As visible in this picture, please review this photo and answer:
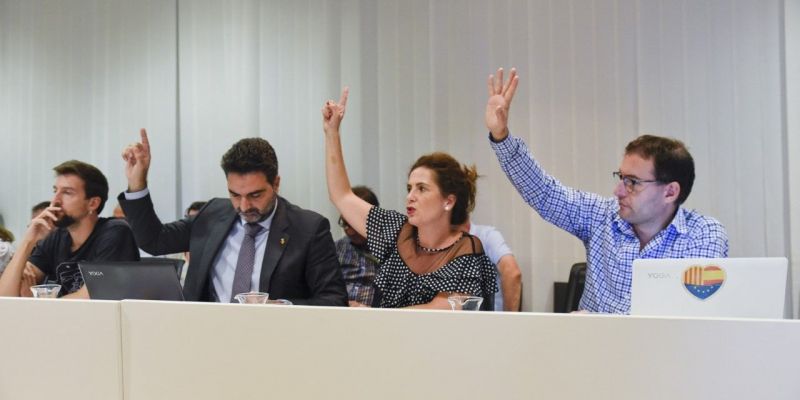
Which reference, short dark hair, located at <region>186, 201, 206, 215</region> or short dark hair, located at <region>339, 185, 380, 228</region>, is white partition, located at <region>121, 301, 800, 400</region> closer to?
short dark hair, located at <region>339, 185, 380, 228</region>

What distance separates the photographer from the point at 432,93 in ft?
14.2

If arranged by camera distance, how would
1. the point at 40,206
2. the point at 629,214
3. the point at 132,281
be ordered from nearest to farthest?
1. the point at 132,281
2. the point at 629,214
3. the point at 40,206

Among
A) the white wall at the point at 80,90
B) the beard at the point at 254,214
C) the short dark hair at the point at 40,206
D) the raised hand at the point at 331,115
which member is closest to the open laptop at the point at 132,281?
the beard at the point at 254,214

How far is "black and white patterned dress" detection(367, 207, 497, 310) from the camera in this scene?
7.94ft

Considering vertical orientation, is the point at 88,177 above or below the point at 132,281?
above

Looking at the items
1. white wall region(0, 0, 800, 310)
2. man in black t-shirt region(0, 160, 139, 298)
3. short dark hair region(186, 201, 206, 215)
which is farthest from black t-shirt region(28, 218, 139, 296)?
white wall region(0, 0, 800, 310)

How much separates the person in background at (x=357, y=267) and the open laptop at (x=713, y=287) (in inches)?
85.4

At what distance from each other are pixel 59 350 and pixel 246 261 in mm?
1295

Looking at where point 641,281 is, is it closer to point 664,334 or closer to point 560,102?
point 664,334

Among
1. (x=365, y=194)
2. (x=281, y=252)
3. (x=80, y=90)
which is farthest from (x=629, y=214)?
(x=80, y=90)

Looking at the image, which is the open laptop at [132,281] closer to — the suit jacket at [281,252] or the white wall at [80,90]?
the suit jacket at [281,252]

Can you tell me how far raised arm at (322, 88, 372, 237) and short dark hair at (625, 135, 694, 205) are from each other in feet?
3.28

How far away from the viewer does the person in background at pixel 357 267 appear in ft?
12.0

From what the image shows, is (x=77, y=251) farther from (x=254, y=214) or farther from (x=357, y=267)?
(x=357, y=267)
